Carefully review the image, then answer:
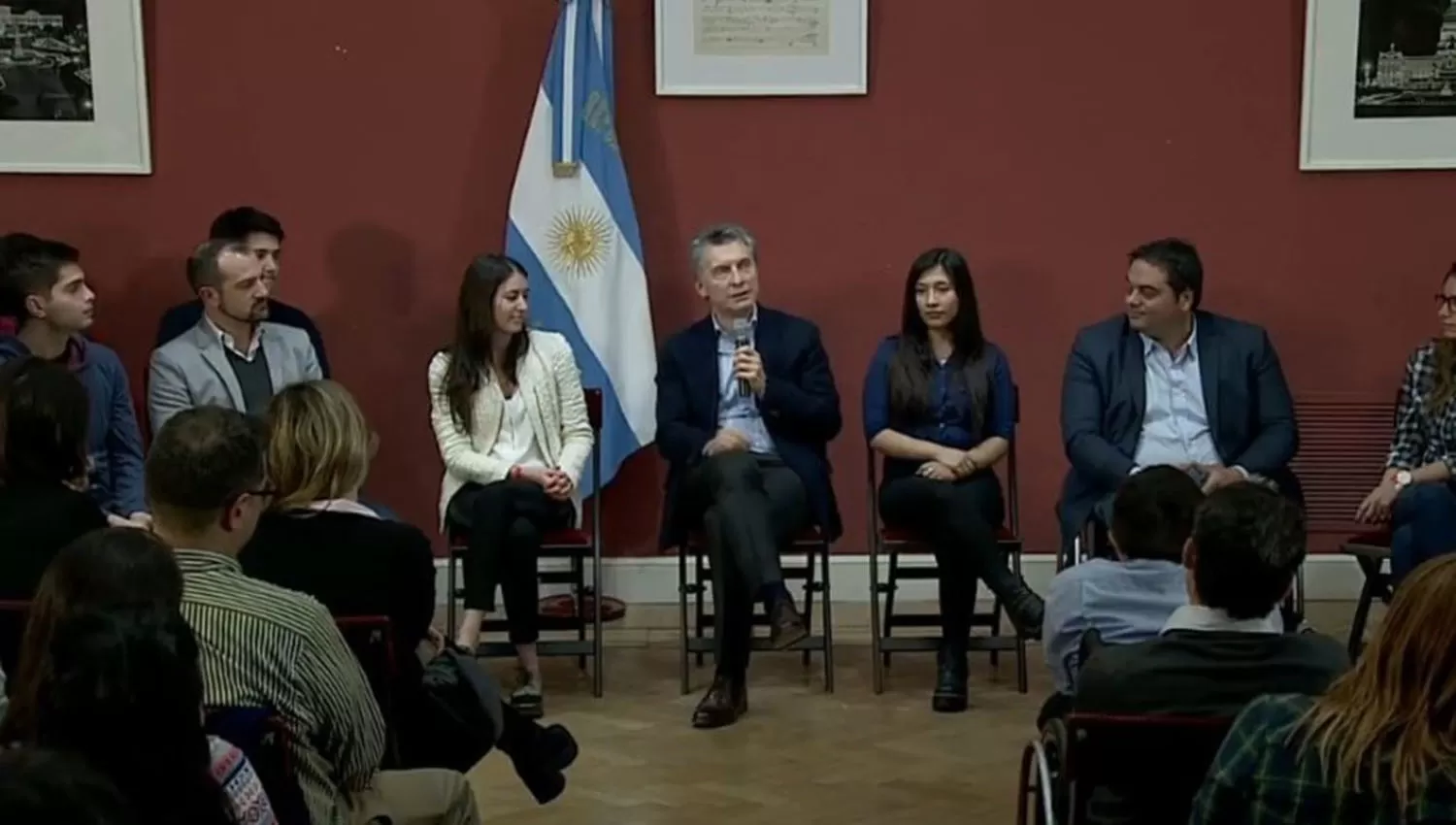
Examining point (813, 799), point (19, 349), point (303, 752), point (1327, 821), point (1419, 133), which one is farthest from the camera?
point (1419, 133)

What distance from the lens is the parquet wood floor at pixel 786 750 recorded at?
3.71 metres

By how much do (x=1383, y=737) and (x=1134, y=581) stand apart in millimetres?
1250

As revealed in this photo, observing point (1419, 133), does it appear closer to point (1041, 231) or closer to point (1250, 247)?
point (1250, 247)

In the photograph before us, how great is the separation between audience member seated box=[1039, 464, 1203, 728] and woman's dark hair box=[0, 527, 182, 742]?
165 centimetres

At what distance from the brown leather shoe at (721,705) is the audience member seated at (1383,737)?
2.67 metres

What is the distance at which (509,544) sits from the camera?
4.51m

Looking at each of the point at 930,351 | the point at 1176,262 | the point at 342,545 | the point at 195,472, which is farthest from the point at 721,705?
the point at 195,472

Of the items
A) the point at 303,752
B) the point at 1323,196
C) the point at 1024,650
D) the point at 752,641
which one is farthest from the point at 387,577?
Answer: the point at 1323,196

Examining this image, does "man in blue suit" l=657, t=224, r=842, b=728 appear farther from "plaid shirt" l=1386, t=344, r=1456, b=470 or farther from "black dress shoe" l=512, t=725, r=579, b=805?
"plaid shirt" l=1386, t=344, r=1456, b=470

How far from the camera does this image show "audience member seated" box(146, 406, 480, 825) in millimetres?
2201

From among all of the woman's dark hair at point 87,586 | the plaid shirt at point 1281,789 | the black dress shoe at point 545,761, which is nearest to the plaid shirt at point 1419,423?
the black dress shoe at point 545,761

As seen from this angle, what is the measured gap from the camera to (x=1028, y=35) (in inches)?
212

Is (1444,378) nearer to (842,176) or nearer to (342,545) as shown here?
(842,176)

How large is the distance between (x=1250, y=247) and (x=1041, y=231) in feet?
2.29
